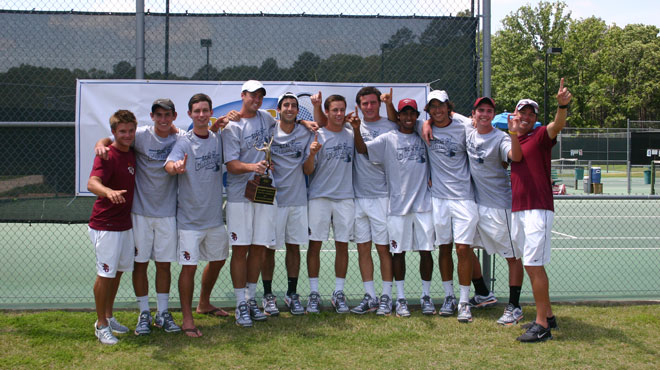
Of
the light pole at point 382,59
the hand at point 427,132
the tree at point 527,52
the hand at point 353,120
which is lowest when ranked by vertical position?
the hand at point 427,132

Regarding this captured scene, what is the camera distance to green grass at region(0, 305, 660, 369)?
4.04m

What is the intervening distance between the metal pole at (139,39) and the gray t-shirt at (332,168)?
74.7 inches

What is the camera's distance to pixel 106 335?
4.43m

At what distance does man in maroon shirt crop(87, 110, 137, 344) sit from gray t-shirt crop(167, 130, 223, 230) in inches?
15.7

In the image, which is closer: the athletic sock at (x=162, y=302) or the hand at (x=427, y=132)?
the athletic sock at (x=162, y=302)

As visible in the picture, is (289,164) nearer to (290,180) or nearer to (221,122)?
(290,180)

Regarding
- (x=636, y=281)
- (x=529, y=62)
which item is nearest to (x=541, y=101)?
(x=529, y=62)

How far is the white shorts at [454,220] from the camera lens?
4.98 metres

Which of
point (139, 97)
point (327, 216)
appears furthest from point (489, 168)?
point (139, 97)

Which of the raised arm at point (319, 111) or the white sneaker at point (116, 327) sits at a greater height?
the raised arm at point (319, 111)

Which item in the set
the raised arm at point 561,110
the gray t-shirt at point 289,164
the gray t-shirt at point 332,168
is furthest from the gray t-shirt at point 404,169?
the raised arm at point 561,110

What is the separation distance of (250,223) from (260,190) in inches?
12.6

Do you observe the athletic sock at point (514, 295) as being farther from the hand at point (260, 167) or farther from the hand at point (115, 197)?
the hand at point (115, 197)

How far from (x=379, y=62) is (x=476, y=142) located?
1.59 meters
